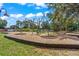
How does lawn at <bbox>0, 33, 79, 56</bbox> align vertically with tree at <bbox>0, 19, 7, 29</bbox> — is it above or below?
below

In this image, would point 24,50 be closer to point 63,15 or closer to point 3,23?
point 3,23

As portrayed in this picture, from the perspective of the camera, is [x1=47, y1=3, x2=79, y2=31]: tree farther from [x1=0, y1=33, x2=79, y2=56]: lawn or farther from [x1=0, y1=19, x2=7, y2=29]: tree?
[x1=0, y1=19, x2=7, y2=29]: tree

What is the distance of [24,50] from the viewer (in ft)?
6.86

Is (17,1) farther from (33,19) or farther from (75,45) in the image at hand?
(75,45)

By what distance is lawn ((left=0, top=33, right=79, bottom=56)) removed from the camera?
6.81ft

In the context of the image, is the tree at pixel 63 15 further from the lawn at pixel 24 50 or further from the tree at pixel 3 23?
the tree at pixel 3 23

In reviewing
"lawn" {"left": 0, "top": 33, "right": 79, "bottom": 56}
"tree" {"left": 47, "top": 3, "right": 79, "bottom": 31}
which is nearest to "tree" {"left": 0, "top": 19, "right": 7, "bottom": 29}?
"lawn" {"left": 0, "top": 33, "right": 79, "bottom": 56}

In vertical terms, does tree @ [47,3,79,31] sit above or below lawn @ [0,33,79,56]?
above

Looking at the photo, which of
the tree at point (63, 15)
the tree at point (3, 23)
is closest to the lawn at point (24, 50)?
the tree at point (3, 23)

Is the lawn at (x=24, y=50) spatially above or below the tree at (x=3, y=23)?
below

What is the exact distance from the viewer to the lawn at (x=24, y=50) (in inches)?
81.7

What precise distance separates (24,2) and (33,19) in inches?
6.2

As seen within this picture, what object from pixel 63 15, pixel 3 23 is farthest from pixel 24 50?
pixel 63 15

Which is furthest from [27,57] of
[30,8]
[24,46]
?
[30,8]
